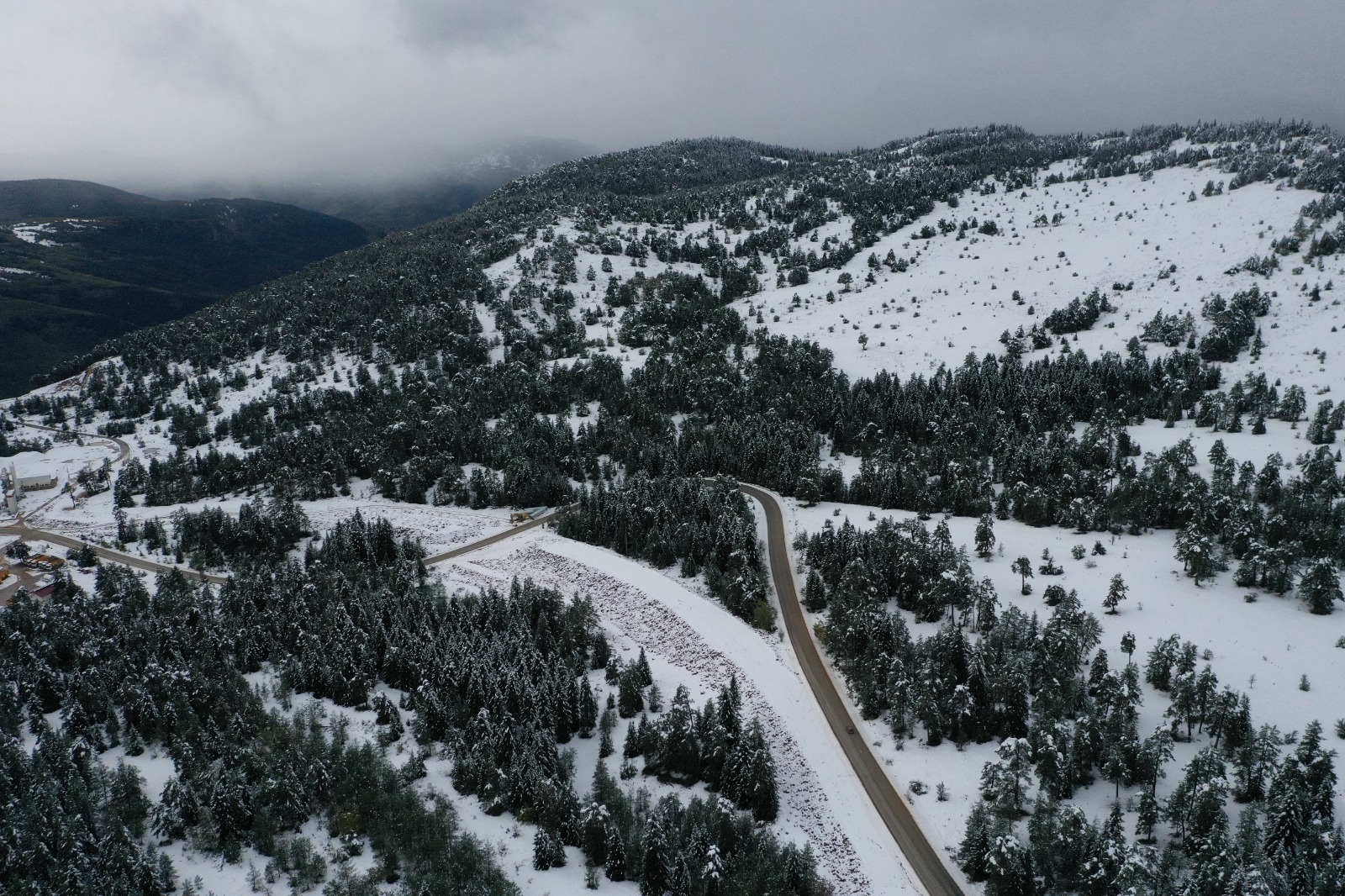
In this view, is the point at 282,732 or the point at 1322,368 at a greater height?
the point at 1322,368

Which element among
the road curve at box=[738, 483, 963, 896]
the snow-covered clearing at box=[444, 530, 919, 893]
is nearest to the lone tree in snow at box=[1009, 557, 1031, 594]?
the road curve at box=[738, 483, 963, 896]

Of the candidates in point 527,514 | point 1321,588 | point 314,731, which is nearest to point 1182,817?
point 1321,588

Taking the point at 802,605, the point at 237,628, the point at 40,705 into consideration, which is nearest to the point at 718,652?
the point at 802,605

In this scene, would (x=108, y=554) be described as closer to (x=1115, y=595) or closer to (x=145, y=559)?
(x=145, y=559)

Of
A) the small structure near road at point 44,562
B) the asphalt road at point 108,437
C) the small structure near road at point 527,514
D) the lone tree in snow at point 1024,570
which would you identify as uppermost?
the asphalt road at point 108,437

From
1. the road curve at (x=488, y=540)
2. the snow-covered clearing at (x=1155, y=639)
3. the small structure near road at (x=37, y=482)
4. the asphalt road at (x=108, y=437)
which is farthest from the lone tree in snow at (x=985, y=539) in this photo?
the small structure near road at (x=37, y=482)

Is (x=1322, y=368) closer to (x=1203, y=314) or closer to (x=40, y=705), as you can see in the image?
(x=1203, y=314)

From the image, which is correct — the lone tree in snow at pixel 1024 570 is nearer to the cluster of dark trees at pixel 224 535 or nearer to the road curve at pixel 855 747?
the road curve at pixel 855 747
